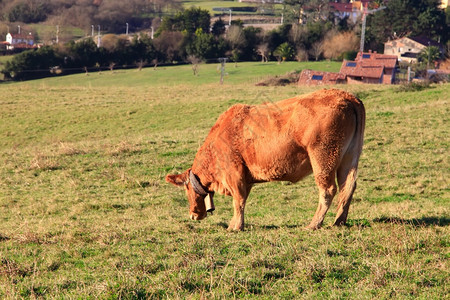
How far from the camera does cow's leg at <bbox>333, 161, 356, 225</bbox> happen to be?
8469mm

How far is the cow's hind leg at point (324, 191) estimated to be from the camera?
326 inches

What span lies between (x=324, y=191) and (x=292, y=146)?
0.88 meters

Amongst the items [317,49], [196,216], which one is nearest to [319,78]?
[317,49]

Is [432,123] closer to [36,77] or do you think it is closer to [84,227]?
[84,227]

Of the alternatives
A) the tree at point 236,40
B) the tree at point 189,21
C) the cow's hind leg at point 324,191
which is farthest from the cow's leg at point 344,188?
the tree at point 189,21

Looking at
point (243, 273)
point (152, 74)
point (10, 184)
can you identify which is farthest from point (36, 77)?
point (243, 273)

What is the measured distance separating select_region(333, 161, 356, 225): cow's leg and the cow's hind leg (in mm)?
192

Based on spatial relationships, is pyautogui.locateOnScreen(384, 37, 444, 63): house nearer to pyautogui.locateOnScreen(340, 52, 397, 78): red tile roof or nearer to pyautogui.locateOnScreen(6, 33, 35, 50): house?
pyautogui.locateOnScreen(340, 52, 397, 78): red tile roof

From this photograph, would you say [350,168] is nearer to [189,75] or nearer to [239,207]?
[239,207]

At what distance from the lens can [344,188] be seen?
8531 millimetres

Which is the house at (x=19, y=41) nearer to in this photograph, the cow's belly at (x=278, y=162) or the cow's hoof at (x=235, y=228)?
the cow's hoof at (x=235, y=228)

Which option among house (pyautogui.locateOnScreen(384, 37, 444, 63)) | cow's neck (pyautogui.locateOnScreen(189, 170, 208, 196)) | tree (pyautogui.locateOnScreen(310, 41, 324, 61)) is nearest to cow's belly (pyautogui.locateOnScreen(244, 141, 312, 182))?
cow's neck (pyautogui.locateOnScreen(189, 170, 208, 196))

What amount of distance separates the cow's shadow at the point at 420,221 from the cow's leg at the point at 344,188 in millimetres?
609

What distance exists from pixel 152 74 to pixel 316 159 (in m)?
66.9
